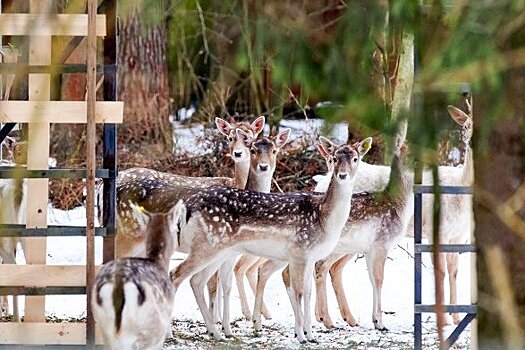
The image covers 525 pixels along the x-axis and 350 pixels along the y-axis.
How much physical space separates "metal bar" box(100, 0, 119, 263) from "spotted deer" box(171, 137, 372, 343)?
1.27 m

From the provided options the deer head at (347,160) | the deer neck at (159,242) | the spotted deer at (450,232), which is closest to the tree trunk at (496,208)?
the deer neck at (159,242)

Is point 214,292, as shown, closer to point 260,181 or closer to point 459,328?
point 260,181

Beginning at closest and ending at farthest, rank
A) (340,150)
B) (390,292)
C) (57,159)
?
1. (340,150)
2. (390,292)
3. (57,159)

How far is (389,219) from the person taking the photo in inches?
387

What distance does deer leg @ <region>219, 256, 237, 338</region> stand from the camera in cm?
916

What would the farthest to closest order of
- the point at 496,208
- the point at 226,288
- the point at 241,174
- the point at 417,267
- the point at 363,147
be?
the point at 241,174
the point at 363,147
the point at 226,288
the point at 417,267
the point at 496,208

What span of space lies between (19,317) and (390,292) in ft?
12.0

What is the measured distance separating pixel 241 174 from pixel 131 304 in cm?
407

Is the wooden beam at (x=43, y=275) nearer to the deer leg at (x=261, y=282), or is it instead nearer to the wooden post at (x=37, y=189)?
the wooden post at (x=37, y=189)

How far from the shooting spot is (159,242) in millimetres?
7160

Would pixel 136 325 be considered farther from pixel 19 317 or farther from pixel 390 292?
pixel 390 292

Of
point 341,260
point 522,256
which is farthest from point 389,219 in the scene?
point 522,256

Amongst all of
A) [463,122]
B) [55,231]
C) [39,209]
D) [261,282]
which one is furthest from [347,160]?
[55,231]

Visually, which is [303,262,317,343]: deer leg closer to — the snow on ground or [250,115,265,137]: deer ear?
the snow on ground
